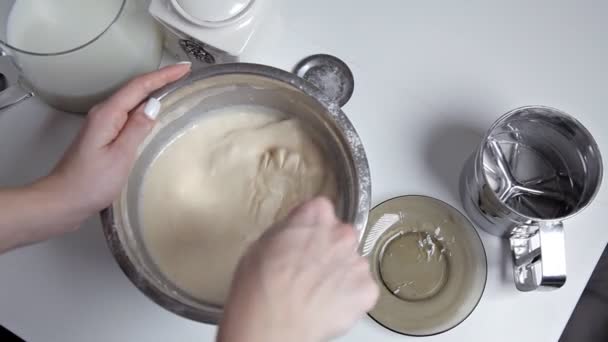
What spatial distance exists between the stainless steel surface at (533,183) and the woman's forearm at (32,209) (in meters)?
0.43

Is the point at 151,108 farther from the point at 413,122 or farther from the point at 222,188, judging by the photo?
the point at 413,122

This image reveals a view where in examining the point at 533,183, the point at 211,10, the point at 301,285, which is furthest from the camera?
the point at 533,183

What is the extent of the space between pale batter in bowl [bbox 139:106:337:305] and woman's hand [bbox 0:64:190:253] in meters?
0.08

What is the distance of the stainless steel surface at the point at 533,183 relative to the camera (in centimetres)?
58

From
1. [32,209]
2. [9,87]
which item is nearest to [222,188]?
[32,209]

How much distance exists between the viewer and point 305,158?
24.9 inches

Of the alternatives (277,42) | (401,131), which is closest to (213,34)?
(277,42)

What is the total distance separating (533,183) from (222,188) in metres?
0.37

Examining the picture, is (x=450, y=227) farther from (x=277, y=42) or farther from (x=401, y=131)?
(x=277, y=42)

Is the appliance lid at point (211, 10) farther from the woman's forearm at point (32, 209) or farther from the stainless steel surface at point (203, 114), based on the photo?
the woman's forearm at point (32, 209)

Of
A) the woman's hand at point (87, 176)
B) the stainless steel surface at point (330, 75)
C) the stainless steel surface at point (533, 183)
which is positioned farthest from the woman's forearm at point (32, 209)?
the stainless steel surface at point (533, 183)

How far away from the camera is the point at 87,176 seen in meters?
0.54

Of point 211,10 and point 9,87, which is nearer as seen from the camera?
point 211,10

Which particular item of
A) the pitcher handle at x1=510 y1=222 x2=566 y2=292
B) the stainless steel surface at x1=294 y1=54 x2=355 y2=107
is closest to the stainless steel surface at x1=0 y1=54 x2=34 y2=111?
the stainless steel surface at x1=294 y1=54 x2=355 y2=107
